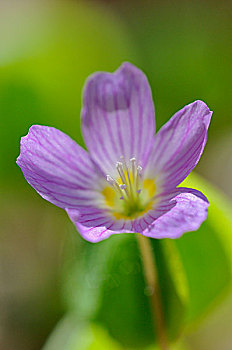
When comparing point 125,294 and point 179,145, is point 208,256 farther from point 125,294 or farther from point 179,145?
point 179,145

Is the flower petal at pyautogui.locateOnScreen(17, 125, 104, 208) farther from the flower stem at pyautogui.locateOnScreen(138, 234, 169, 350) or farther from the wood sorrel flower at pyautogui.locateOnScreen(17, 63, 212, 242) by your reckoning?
the flower stem at pyautogui.locateOnScreen(138, 234, 169, 350)

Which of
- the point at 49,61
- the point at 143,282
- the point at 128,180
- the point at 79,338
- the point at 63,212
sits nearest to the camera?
the point at 128,180

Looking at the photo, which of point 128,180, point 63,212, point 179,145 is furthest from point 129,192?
point 63,212

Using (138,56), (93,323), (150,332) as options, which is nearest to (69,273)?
(93,323)

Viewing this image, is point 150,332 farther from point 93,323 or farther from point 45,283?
point 45,283

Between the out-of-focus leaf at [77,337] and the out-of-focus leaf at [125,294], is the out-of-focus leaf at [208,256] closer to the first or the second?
the out-of-focus leaf at [125,294]
